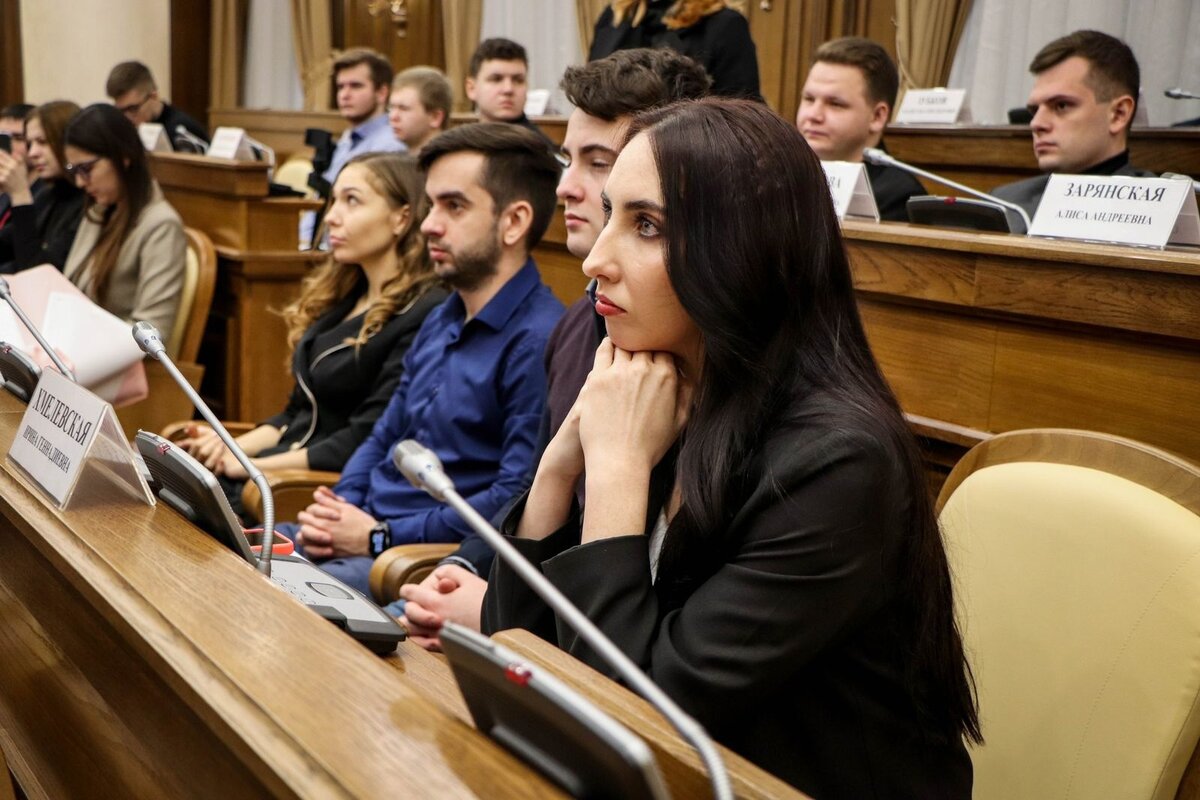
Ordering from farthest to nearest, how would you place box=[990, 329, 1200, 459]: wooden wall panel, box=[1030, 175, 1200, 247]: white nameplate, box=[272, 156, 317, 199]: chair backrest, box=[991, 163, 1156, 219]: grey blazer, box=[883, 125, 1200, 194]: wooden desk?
box=[272, 156, 317, 199]: chair backrest → box=[883, 125, 1200, 194]: wooden desk → box=[991, 163, 1156, 219]: grey blazer → box=[1030, 175, 1200, 247]: white nameplate → box=[990, 329, 1200, 459]: wooden wall panel

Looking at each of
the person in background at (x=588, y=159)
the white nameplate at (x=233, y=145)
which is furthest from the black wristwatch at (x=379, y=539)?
the white nameplate at (x=233, y=145)

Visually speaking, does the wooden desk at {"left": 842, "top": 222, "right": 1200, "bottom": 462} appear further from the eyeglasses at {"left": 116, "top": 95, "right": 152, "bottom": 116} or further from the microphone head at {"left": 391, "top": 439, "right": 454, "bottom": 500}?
the eyeglasses at {"left": 116, "top": 95, "right": 152, "bottom": 116}

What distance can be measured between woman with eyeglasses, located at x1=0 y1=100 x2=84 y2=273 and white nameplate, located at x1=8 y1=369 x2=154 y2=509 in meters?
3.15

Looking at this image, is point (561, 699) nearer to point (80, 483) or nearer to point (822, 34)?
point (80, 483)

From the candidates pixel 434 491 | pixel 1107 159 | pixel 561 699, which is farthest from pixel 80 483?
pixel 1107 159

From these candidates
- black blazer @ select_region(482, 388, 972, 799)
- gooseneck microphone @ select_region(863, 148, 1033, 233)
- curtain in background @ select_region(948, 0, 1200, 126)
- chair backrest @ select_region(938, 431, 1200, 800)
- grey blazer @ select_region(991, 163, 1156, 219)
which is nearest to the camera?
black blazer @ select_region(482, 388, 972, 799)

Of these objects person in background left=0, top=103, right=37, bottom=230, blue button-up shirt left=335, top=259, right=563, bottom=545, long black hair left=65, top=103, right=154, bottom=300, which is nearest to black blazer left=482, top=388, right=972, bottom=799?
blue button-up shirt left=335, top=259, right=563, bottom=545

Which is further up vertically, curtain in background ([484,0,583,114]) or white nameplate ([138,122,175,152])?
curtain in background ([484,0,583,114])

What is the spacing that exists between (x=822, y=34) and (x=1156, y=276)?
4391 millimetres

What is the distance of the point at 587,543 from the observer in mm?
1189

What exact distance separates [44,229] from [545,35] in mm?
3827

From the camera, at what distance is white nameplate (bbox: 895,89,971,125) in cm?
472

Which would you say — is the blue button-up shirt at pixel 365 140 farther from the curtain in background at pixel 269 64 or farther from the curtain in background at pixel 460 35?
the curtain in background at pixel 269 64

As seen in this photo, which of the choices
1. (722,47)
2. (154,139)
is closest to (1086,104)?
(722,47)
